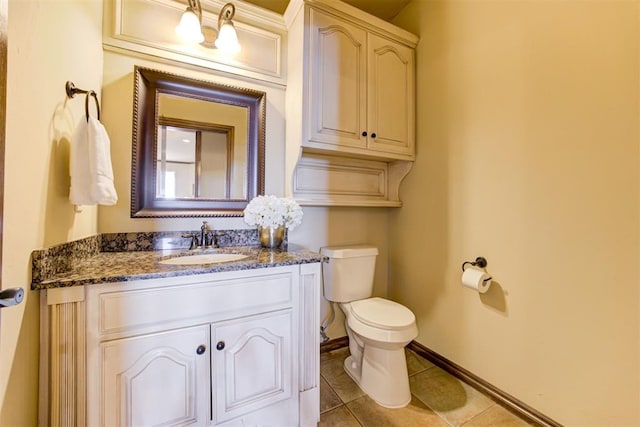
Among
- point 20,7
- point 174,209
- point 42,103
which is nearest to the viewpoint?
point 20,7

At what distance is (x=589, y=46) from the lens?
1080mm

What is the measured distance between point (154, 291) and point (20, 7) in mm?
944

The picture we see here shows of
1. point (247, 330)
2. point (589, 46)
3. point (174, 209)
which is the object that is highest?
point (589, 46)

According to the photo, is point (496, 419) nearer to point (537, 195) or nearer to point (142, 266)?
point (537, 195)

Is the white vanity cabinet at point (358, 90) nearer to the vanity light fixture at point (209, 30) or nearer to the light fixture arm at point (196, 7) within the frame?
the vanity light fixture at point (209, 30)

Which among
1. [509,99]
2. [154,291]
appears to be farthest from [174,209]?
[509,99]

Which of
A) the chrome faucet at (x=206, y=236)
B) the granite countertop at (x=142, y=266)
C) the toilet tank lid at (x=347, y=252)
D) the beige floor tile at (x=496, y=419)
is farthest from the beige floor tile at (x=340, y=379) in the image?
the chrome faucet at (x=206, y=236)

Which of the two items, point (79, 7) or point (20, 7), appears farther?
point (79, 7)

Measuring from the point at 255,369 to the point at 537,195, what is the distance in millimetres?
1556

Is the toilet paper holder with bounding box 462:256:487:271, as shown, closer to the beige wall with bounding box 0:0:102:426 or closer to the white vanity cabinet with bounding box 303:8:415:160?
the white vanity cabinet with bounding box 303:8:415:160

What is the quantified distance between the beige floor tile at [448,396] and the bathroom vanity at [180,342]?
656 millimetres

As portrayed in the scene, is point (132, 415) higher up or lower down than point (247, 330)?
lower down

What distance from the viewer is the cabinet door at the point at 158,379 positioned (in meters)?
0.90

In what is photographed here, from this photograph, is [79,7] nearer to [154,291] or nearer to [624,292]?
[154,291]
